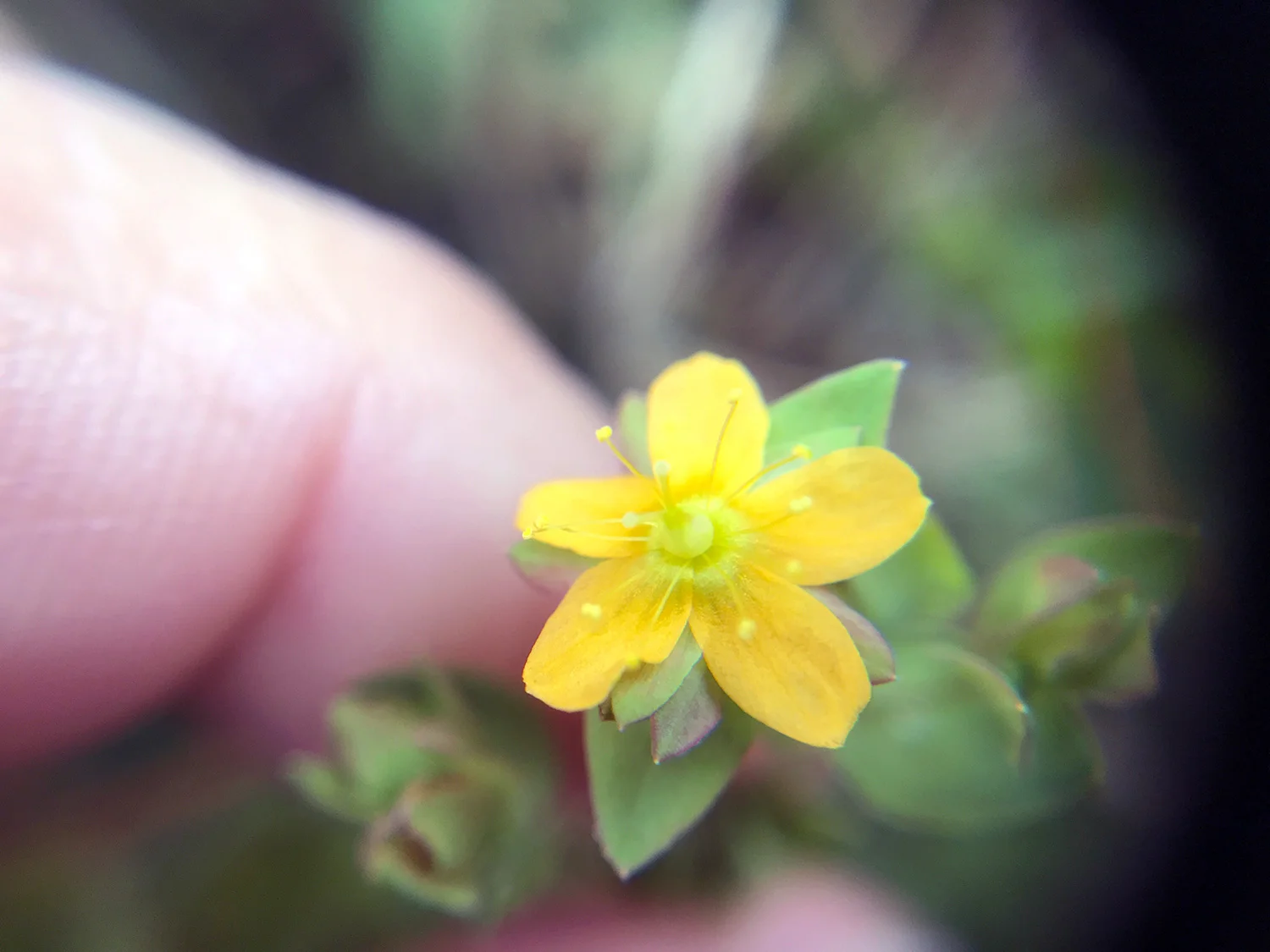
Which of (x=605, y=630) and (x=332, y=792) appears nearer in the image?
(x=605, y=630)

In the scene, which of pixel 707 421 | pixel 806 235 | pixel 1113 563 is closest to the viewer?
pixel 707 421

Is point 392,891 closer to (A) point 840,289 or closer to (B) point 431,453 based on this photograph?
(B) point 431,453

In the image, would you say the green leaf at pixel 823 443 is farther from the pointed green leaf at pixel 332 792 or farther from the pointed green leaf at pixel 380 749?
the pointed green leaf at pixel 332 792

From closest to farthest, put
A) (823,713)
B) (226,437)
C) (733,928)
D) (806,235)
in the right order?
(823,713) < (226,437) < (733,928) < (806,235)

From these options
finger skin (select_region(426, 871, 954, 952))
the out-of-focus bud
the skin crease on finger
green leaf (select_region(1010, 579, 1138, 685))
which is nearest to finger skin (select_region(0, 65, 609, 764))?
the skin crease on finger

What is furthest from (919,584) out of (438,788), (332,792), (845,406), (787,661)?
(332,792)

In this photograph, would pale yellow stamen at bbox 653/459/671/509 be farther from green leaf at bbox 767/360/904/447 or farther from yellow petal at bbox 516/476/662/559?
green leaf at bbox 767/360/904/447

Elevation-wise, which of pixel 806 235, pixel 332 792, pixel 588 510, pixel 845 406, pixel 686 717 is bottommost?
pixel 332 792

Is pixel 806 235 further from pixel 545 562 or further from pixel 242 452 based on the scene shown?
pixel 545 562
